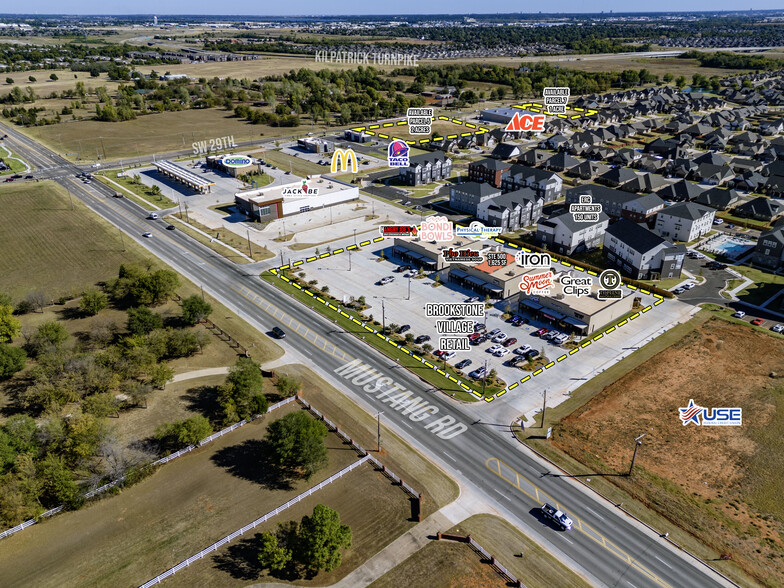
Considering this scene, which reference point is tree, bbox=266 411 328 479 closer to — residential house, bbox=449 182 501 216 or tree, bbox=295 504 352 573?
tree, bbox=295 504 352 573

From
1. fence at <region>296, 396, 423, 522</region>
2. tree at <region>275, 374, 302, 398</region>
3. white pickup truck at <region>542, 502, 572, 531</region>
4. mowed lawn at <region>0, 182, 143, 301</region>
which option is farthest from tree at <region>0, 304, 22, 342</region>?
white pickup truck at <region>542, 502, 572, 531</region>

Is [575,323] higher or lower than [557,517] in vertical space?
higher

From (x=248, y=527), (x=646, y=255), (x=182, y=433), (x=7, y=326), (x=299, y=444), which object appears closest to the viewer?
(x=248, y=527)

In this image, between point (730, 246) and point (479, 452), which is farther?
point (730, 246)

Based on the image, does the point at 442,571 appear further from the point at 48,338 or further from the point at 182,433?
the point at 48,338

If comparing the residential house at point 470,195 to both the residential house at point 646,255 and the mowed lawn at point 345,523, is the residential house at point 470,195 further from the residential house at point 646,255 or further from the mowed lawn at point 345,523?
the mowed lawn at point 345,523

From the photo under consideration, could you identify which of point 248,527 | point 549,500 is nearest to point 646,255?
point 549,500

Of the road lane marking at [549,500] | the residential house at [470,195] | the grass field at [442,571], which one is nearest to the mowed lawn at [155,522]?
the grass field at [442,571]
